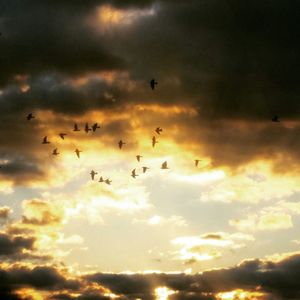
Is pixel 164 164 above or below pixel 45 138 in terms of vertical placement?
below

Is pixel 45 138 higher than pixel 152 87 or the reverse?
higher

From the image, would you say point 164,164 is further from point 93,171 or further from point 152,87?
point 152,87

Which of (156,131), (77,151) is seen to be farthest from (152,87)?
(77,151)

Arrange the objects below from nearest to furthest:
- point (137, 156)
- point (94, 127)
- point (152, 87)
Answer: point (152, 87), point (94, 127), point (137, 156)

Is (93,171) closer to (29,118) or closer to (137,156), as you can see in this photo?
(137,156)

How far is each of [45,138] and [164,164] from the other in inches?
1270

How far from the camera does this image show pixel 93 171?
149125mm

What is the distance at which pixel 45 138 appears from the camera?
490 ft

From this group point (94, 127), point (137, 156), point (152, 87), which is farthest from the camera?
point (137, 156)

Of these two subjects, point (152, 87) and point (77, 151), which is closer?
point (152, 87)

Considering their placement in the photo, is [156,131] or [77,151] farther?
[77,151]

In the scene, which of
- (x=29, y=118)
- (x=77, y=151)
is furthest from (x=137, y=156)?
(x=29, y=118)

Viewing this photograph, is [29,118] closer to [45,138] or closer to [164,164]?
[45,138]

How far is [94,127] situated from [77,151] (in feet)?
57.7
